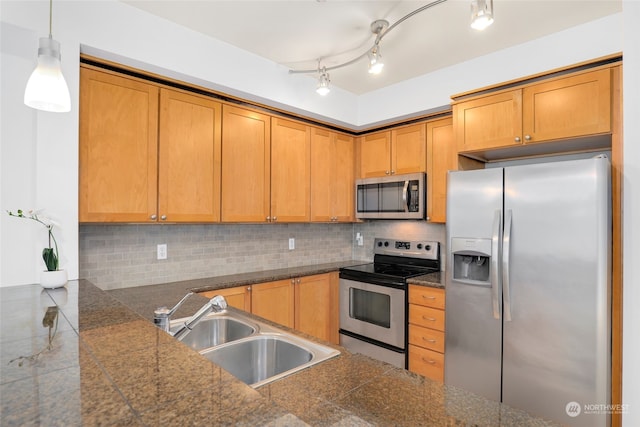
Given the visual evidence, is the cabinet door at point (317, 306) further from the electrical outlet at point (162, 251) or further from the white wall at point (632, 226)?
the white wall at point (632, 226)

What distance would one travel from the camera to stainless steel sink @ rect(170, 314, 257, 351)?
1745 millimetres

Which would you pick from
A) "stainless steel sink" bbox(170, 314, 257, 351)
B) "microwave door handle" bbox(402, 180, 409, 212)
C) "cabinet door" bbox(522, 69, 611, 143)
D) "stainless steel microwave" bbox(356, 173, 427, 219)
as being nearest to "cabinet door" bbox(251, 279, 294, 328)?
"stainless steel sink" bbox(170, 314, 257, 351)

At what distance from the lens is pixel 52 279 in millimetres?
1680

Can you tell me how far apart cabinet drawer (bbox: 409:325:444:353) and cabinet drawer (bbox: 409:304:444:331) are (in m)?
0.04

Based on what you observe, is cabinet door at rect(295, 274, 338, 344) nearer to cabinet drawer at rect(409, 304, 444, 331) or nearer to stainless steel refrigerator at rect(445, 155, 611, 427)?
cabinet drawer at rect(409, 304, 444, 331)

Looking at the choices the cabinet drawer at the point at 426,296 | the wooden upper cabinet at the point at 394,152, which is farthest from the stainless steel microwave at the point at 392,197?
the cabinet drawer at the point at 426,296

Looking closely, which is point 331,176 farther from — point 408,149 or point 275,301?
point 275,301

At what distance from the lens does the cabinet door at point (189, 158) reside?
2.32 metres

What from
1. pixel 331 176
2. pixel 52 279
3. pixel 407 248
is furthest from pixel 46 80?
pixel 407 248

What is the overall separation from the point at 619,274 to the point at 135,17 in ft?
10.5

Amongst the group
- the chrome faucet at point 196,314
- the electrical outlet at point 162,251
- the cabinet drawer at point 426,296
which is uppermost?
the electrical outlet at point 162,251

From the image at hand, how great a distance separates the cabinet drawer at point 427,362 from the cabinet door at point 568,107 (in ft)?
5.63

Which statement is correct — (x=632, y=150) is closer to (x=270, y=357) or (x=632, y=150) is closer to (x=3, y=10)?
(x=270, y=357)

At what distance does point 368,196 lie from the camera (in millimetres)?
3521
